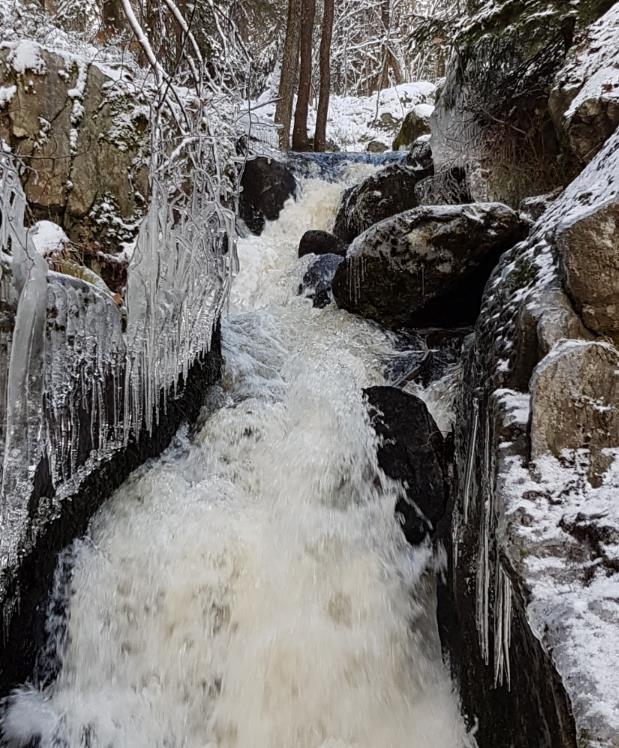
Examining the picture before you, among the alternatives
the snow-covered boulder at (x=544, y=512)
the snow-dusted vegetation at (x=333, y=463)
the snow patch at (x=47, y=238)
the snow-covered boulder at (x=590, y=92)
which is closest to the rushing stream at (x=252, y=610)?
the snow-dusted vegetation at (x=333, y=463)

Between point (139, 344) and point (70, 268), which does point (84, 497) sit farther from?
point (70, 268)

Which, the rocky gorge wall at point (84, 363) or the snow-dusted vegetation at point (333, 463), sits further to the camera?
the rocky gorge wall at point (84, 363)

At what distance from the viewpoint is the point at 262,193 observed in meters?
7.75

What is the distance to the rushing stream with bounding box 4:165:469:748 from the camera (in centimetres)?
206

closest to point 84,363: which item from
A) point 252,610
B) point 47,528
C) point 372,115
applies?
point 47,528

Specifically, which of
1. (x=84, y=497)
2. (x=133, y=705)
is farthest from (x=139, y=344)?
(x=133, y=705)

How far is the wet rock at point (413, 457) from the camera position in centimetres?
279

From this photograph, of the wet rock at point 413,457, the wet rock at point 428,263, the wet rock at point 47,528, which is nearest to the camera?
the wet rock at point 47,528

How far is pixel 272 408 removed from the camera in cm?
381

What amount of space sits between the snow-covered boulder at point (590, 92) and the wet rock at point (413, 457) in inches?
91.1

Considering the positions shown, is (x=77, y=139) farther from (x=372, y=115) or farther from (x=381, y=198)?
(x=372, y=115)

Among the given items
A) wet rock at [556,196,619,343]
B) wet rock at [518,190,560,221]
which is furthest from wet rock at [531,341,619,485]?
wet rock at [518,190,560,221]

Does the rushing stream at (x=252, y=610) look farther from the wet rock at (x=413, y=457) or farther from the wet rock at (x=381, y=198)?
the wet rock at (x=381, y=198)

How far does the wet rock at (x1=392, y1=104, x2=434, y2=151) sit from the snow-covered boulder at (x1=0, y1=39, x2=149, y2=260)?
6.16 m
